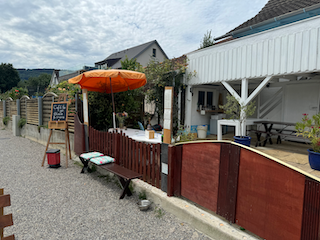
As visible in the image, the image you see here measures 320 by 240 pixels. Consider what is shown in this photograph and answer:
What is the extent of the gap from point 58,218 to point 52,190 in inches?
50.9

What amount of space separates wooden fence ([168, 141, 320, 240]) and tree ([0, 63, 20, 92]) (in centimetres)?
7314

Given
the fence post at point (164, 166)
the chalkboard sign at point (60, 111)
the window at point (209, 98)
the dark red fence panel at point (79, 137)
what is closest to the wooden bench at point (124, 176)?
the fence post at point (164, 166)

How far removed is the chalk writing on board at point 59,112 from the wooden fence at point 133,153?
4.59ft

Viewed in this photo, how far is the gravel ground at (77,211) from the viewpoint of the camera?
9.27 feet

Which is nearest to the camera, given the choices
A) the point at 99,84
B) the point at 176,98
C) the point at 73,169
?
the point at 73,169

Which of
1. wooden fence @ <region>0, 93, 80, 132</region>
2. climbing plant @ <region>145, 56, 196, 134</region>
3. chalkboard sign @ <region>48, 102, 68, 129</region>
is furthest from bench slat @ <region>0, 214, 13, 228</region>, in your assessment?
climbing plant @ <region>145, 56, 196, 134</region>

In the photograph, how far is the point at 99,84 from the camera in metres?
7.07

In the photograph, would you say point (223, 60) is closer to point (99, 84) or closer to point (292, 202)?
point (99, 84)

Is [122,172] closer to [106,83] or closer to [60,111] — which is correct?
[60,111]

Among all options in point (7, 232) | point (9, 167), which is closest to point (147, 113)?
point (9, 167)

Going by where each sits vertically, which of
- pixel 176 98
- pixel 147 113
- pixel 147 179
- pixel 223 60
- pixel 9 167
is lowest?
pixel 9 167

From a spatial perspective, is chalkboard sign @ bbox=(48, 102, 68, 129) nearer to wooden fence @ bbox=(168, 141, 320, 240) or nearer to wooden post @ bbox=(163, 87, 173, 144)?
wooden post @ bbox=(163, 87, 173, 144)

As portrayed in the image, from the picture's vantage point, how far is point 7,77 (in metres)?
60.6

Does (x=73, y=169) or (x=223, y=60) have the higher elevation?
(x=223, y=60)
